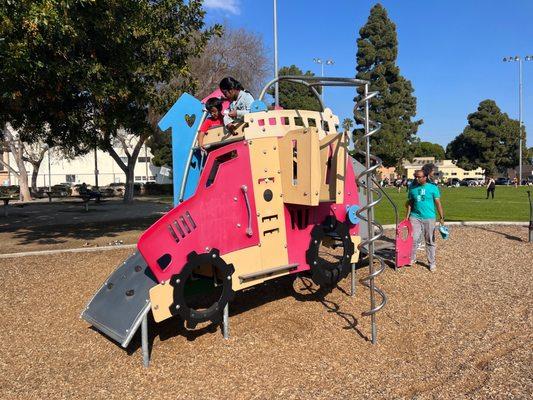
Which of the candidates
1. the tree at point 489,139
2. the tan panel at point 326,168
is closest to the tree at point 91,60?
the tan panel at point 326,168

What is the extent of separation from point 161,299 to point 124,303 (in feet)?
1.97

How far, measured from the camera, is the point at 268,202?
418cm

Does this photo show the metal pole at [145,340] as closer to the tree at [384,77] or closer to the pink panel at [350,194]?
the pink panel at [350,194]

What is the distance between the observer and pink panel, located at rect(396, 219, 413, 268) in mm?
6482

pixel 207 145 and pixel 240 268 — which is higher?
pixel 207 145

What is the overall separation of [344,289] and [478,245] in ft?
14.8

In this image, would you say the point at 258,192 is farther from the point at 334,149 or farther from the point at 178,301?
the point at 178,301

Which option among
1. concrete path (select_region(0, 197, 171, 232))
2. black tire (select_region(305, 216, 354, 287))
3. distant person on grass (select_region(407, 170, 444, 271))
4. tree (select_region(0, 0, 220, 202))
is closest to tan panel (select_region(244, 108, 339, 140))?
black tire (select_region(305, 216, 354, 287))

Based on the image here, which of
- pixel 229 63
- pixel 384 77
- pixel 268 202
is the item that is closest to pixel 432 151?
pixel 384 77

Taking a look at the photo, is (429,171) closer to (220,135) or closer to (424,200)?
(424,200)

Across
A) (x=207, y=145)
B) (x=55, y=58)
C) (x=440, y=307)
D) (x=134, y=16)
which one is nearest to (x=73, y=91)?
(x=55, y=58)

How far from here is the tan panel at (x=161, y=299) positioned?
3.54 meters

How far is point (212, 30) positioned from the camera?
11508mm

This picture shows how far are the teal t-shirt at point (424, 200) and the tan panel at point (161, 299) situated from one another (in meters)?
4.45
